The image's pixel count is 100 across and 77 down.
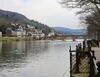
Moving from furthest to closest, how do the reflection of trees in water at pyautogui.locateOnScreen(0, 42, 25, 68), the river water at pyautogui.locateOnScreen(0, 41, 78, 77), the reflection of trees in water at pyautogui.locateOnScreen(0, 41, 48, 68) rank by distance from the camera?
the reflection of trees in water at pyautogui.locateOnScreen(0, 41, 48, 68) < the reflection of trees in water at pyautogui.locateOnScreen(0, 42, 25, 68) < the river water at pyautogui.locateOnScreen(0, 41, 78, 77)

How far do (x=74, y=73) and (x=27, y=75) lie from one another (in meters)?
12.6

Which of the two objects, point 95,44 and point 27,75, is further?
point 95,44

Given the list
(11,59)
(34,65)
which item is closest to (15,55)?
(11,59)

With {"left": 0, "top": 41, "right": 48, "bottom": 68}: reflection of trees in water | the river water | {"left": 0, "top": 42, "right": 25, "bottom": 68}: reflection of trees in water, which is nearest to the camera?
the river water

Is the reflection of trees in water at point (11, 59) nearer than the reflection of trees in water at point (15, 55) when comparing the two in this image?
Yes

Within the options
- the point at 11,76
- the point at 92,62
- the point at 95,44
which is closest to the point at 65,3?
the point at 11,76

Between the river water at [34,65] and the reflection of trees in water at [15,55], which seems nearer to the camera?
the river water at [34,65]

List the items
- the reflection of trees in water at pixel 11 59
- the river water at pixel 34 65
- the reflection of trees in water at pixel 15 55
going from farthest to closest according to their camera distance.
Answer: the reflection of trees in water at pixel 15 55 → the reflection of trees in water at pixel 11 59 → the river water at pixel 34 65

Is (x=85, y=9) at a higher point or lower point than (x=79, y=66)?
higher

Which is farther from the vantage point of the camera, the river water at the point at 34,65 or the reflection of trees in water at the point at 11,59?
the reflection of trees in water at the point at 11,59

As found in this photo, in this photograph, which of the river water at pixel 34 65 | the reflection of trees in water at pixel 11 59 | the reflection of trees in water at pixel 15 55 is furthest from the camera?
the reflection of trees in water at pixel 15 55

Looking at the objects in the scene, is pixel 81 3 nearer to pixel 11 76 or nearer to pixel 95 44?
pixel 11 76

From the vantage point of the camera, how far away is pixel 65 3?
3108 centimetres

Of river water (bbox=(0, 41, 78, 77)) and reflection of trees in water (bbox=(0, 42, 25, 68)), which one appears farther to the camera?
reflection of trees in water (bbox=(0, 42, 25, 68))
